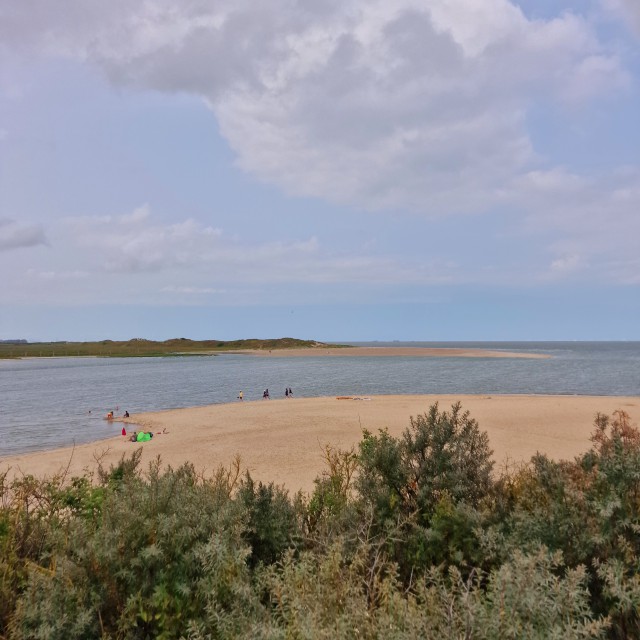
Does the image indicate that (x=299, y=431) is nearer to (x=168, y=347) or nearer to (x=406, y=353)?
(x=406, y=353)

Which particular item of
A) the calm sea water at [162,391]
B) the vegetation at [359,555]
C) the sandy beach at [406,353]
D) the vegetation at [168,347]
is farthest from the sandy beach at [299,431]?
the vegetation at [168,347]

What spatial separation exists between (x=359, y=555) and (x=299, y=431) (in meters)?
18.0

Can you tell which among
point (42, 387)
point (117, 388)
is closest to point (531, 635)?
point (117, 388)

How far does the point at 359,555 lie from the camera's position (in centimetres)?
370

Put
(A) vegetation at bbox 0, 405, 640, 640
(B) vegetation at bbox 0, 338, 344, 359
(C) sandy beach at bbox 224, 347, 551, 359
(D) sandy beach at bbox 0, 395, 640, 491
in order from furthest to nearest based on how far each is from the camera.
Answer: (B) vegetation at bbox 0, 338, 344, 359, (C) sandy beach at bbox 224, 347, 551, 359, (D) sandy beach at bbox 0, 395, 640, 491, (A) vegetation at bbox 0, 405, 640, 640

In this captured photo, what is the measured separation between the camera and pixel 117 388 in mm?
45594

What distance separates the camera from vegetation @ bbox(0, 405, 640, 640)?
246cm

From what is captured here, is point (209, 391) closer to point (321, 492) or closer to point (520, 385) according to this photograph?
point (520, 385)

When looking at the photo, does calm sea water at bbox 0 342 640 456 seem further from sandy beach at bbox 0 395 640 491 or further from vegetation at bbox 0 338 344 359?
vegetation at bbox 0 338 344 359

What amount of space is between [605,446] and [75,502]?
17.0 ft

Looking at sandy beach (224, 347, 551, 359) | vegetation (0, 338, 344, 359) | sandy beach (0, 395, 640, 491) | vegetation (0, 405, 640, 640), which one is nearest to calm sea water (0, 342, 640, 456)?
sandy beach (0, 395, 640, 491)

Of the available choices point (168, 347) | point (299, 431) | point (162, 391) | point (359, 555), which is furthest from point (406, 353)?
point (359, 555)

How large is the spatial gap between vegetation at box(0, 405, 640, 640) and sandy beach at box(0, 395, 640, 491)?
7.00 m

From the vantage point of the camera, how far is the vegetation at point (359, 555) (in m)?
2.46
